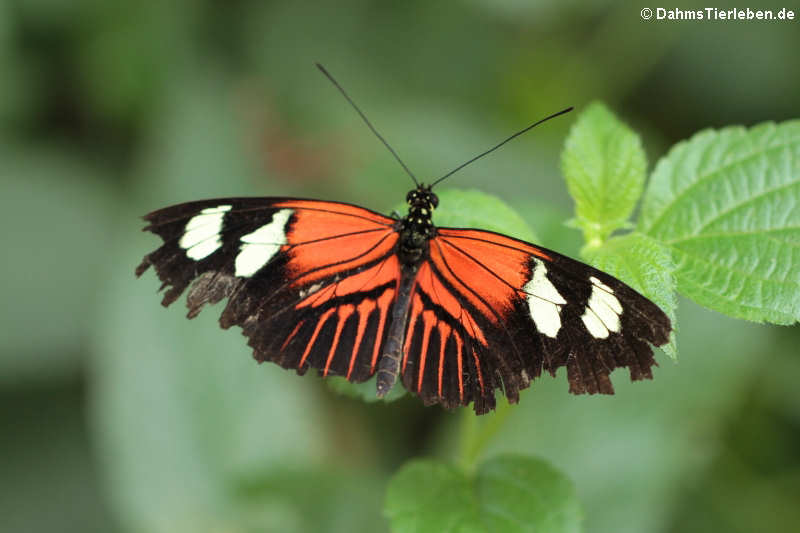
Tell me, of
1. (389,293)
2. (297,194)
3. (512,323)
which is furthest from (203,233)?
(297,194)

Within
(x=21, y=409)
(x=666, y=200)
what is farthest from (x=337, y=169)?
(x=666, y=200)

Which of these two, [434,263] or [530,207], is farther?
[530,207]

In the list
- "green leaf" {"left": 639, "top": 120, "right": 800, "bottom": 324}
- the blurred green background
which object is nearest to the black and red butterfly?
"green leaf" {"left": 639, "top": 120, "right": 800, "bottom": 324}

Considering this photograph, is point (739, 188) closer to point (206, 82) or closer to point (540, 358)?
point (540, 358)

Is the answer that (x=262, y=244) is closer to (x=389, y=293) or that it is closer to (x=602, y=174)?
(x=389, y=293)

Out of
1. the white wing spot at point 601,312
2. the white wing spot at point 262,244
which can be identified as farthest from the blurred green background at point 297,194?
the white wing spot at point 601,312
